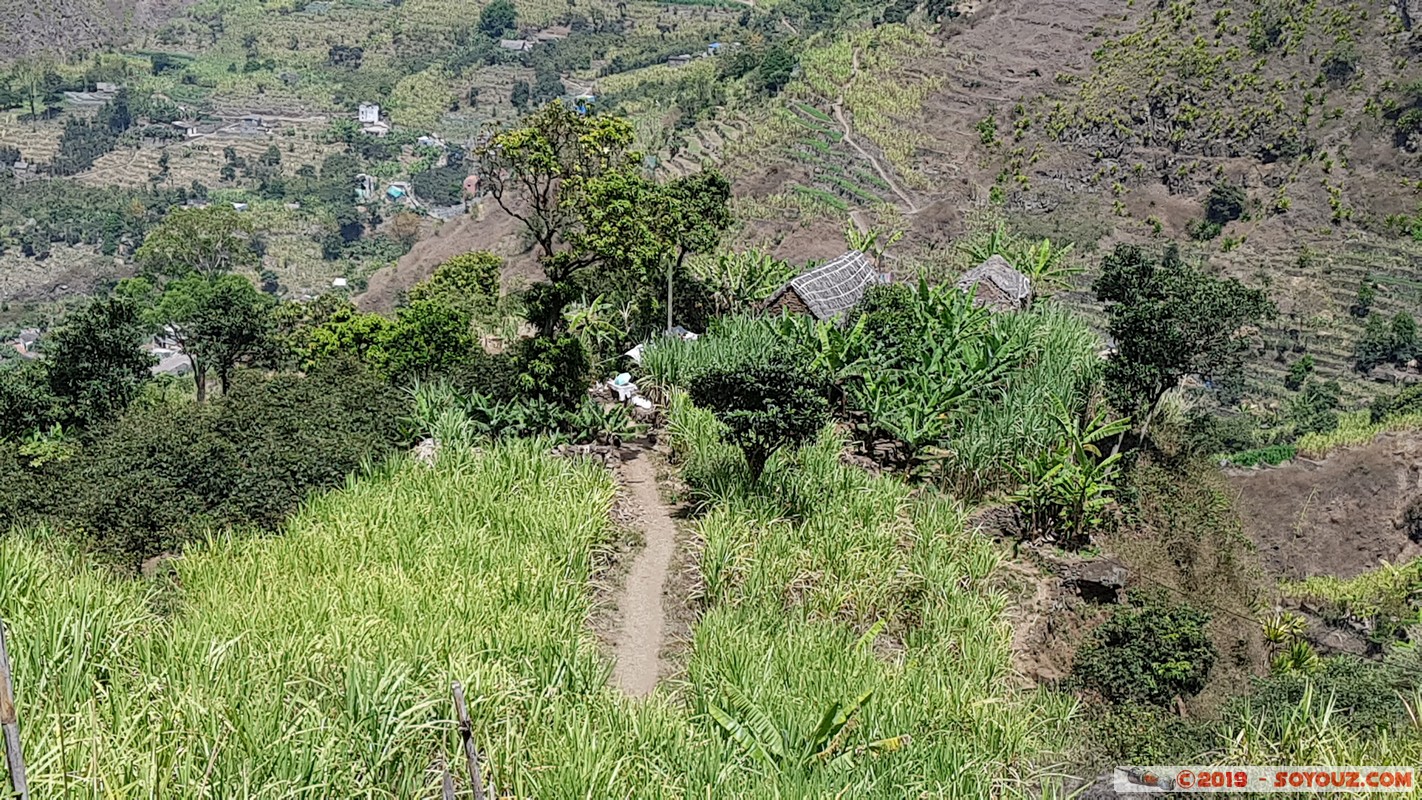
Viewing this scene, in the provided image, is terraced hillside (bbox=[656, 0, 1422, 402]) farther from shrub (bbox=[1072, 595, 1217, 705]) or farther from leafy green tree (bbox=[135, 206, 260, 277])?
shrub (bbox=[1072, 595, 1217, 705])

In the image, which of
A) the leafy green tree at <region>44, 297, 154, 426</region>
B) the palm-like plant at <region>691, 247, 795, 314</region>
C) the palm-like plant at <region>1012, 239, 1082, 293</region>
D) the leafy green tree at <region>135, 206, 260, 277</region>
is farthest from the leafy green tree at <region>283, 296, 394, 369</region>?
the palm-like plant at <region>1012, 239, 1082, 293</region>

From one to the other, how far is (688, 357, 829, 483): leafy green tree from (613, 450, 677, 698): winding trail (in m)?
1.50

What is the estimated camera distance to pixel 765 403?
12.8 m

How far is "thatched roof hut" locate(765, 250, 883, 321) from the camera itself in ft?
64.8

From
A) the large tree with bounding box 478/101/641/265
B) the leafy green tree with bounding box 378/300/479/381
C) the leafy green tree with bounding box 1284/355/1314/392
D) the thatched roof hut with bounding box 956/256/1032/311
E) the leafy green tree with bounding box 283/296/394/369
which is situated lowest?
the leafy green tree with bounding box 1284/355/1314/392

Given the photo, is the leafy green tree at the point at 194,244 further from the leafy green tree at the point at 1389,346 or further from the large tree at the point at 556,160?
the leafy green tree at the point at 1389,346

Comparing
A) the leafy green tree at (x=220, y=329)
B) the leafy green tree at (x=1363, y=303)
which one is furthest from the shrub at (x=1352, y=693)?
the leafy green tree at (x=1363, y=303)

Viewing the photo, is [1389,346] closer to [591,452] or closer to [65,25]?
[591,452]

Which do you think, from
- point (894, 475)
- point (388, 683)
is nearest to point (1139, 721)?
point (894, 475)

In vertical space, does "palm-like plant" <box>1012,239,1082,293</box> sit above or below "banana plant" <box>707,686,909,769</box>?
below

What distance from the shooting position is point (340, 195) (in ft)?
313

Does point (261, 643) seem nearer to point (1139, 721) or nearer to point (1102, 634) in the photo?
point (1139, 721)

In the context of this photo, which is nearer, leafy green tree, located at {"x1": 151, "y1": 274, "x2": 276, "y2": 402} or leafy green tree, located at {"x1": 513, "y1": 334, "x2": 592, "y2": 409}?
leafy green tree, located at {"x1": 513, "y1": 334, "x2": 592, "y2": 409}

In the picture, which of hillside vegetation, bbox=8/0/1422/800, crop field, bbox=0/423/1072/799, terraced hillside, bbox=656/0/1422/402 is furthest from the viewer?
terraced hillside, bbox=656/0/1422/402
